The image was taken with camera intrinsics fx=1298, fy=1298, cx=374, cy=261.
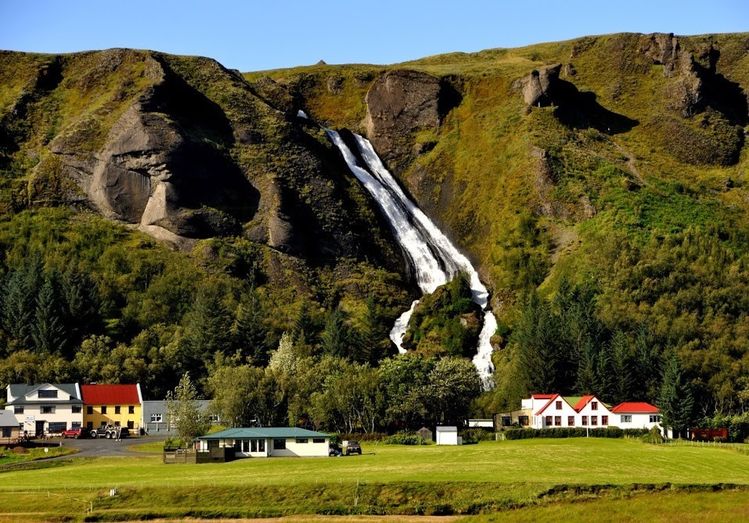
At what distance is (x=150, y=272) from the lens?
562 ft

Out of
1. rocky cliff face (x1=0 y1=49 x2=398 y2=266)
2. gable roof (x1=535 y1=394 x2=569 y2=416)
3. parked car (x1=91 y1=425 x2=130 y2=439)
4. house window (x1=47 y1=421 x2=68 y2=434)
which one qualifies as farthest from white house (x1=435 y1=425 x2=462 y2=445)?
rocky cliff face (x1=0 y1=49 x2=398 y2=266)

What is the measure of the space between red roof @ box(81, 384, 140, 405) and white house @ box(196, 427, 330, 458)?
4088cm

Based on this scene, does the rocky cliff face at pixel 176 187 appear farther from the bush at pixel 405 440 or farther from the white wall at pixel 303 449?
the white wall at pixel 303 449

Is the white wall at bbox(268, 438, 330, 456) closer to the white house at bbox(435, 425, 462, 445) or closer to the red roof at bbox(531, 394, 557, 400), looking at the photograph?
the white house at bbox(435, 425, 462, 445)

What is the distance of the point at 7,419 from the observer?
411 ft

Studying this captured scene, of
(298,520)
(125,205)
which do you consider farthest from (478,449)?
(125,205)

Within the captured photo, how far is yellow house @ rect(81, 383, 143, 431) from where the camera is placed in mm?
138750

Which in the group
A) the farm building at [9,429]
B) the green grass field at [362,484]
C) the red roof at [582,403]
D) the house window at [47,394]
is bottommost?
the green grass field at [362,484]

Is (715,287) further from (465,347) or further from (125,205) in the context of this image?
(125,205)

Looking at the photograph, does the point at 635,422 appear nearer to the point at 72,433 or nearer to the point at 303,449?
the point at 303,449

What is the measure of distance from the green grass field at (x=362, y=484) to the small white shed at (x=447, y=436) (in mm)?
16229

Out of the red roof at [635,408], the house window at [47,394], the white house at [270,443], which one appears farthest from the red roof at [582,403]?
the house window at [47,394]

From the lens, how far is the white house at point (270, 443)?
100875 millimetres

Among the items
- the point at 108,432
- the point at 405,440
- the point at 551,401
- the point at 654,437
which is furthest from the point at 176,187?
the point at 654,437
